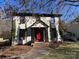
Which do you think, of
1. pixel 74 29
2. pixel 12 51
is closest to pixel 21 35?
pixel 12 51

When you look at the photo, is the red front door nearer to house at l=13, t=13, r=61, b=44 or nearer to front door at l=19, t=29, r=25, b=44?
house at l=13, t=13, r=61, b=44

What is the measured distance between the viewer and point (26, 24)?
4228 cm

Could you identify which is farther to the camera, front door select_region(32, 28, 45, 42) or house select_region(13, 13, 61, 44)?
front door select_region(32, 28, 45, 42)

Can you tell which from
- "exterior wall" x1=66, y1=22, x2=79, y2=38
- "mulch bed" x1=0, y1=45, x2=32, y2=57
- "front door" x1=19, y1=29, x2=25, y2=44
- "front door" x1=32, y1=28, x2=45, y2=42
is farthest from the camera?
"exterior wall" x1=66, y1=22, x2=79, y2=38

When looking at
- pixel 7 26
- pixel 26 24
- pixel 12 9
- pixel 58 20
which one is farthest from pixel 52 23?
pixel 7 26

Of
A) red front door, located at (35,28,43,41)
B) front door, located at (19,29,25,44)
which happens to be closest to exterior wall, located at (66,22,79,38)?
red front door, located at (35,28,43,41)

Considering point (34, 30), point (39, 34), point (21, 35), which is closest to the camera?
point (21, 35)

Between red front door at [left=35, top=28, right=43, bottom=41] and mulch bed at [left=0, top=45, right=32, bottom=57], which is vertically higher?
red front door at [left=35, top=28, right=43, bottom=41]

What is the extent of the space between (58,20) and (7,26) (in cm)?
3781

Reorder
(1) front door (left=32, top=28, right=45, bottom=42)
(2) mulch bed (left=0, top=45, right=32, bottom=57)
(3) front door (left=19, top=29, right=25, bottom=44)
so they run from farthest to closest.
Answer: (1) front door (left=32, top=28, right=45, bottom=42)
(3) front door (left=19, top=29, right=25, bottom=44)
(2) mulch bed (left=0, top=45, right=32, bottom=57)

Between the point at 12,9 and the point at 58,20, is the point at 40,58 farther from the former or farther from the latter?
the point at 58,20

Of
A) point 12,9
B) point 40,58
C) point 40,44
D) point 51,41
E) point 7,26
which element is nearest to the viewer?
point 12,9

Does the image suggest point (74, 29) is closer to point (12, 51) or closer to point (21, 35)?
point (21, 35)

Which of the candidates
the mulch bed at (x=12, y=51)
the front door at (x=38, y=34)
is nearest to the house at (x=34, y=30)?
the front door at (x=38, y=34)
